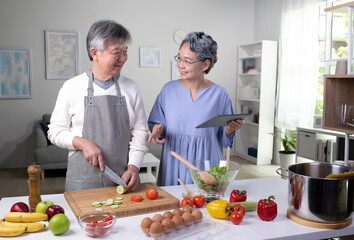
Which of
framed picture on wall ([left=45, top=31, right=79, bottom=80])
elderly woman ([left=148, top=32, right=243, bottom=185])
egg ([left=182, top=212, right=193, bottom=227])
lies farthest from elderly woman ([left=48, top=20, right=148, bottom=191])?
framed picture on wall ([left=45, top=31, right=79, bottom=80])

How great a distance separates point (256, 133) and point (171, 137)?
5.04 m

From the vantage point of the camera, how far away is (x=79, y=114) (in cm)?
189

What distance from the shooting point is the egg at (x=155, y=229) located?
1313mm

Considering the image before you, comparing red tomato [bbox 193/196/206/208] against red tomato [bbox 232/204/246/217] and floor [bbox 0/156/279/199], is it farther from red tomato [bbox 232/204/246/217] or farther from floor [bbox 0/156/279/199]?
floor [bbox 0/156/279/199]

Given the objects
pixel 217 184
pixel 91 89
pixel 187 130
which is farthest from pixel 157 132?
pixel 217 184

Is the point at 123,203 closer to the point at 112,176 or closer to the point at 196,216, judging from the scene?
the point at 112,176

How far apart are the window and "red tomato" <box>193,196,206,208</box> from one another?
446 cm

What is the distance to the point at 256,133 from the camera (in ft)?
23.2

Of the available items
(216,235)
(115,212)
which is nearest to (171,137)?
(115,212)

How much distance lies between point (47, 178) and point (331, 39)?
4.61m

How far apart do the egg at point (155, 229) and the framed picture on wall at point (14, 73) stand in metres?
5.53

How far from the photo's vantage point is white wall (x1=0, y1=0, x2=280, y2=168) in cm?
616

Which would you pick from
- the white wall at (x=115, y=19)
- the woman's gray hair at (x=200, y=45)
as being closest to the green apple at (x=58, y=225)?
the woman's gray hair at (x=200, y=45)

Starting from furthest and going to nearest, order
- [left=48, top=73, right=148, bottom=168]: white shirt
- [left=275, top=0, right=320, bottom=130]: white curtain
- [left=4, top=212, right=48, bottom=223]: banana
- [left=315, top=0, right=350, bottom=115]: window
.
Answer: [left=275, top=0, right=320, bottom=130]: white curtain < [left=315, top=0, right=350, bottom=115]: window < [left=48, top=73, right=148, bottom=168]: white shirt < [left=4, top=212, right=48, bottom=223]: banana
